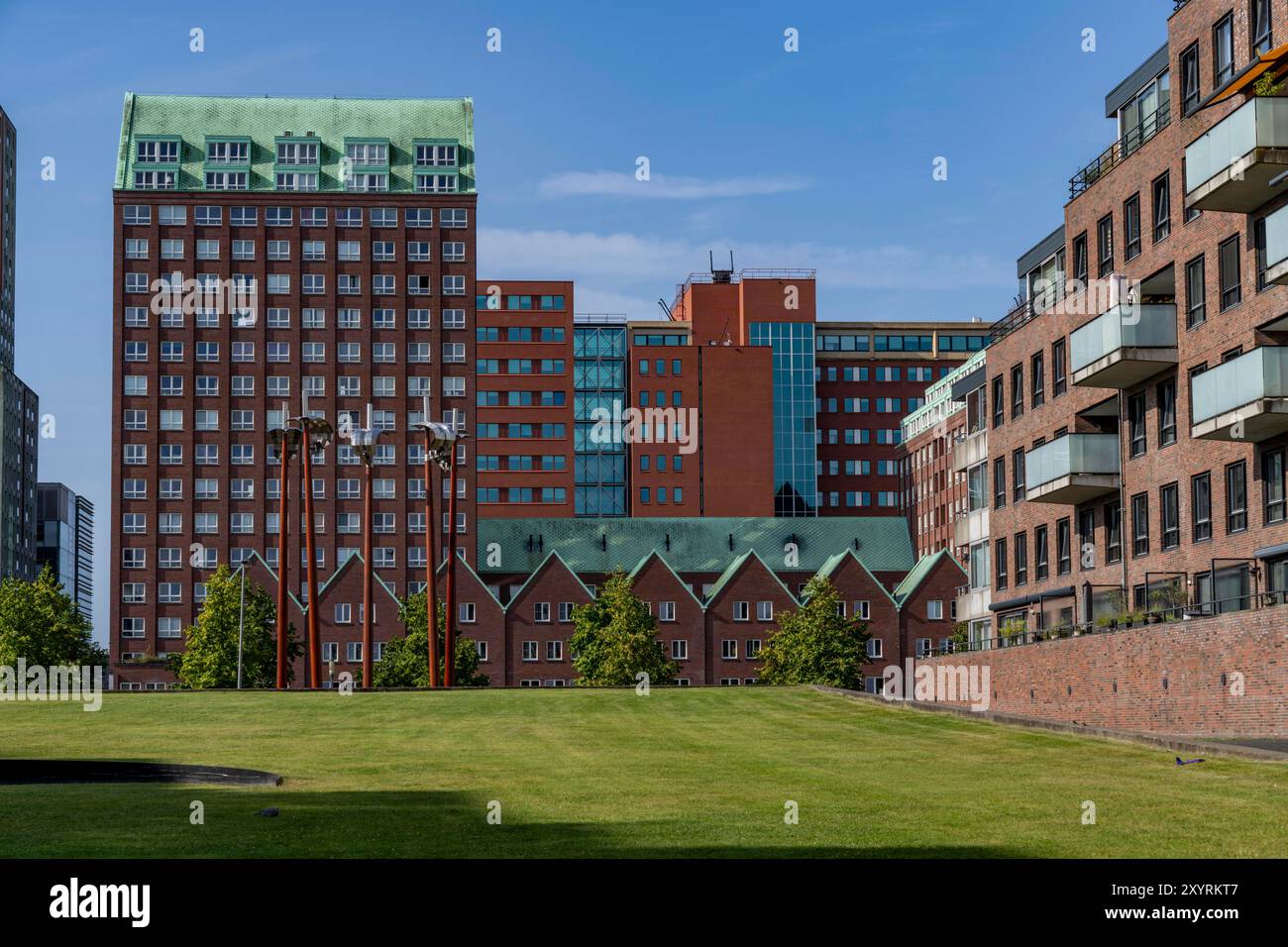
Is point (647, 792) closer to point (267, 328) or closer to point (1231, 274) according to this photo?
point (1231, 274)

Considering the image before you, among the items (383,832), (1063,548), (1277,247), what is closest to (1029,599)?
(1063,548)

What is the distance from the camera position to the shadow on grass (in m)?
18.3

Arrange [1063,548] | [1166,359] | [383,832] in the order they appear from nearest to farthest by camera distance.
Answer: [383,832], [1166,359], [1063,548]

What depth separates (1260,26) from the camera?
4475 centimetres

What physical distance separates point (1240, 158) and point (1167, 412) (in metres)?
10.6

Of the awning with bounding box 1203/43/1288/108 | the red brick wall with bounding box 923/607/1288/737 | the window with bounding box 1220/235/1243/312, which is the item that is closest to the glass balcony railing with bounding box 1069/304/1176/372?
the window with bounding box 1220/235/1243/312

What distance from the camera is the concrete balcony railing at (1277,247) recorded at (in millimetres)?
40844

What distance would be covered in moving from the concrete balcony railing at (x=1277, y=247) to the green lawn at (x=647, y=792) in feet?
42.3

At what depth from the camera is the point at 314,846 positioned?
18.7 m

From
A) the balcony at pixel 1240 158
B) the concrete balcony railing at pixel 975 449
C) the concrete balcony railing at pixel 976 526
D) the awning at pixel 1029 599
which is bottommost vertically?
the awning at pixel 1029 599

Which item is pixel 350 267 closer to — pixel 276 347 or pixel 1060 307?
pixel 276 347

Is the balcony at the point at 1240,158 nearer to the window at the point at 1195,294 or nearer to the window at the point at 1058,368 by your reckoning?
the window at the point at 1195,294

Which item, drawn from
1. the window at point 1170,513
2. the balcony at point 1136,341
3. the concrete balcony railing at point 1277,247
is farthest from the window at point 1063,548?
the concrete balcony railing at point 1277,247
